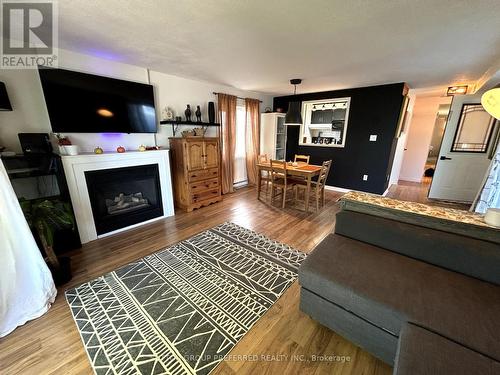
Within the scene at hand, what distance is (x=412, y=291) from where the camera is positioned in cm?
115

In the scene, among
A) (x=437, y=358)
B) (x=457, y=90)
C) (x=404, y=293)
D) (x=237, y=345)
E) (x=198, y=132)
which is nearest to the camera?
(x=437, y=358)

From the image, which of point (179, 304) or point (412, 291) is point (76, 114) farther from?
point (412, 291)

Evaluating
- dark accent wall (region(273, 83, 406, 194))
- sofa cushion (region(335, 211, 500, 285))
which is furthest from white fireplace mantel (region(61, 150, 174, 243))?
dark accent wall (region(273, 83, 406, 194))

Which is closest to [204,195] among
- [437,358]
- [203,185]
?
[203,185]

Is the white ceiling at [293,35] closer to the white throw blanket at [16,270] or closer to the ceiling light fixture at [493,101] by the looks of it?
the ceiling light fixture at [493,101]

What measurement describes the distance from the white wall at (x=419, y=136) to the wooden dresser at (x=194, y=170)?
5.53 m

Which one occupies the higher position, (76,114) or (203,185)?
(76,114)

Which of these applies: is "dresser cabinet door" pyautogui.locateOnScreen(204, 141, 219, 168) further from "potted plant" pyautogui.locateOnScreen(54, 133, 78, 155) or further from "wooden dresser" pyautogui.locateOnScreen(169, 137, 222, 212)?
"potted plant" pyautogui.locateOnScreen(54, 133, 78, 155)

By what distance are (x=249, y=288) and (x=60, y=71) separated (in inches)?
123

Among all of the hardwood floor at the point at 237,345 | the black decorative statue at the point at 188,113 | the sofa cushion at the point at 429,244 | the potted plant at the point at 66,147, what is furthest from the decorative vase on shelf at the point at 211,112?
the sofa cushion at the point at 429,244

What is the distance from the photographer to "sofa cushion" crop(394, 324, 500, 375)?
2.56 feet

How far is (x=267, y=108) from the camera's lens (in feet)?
17.7

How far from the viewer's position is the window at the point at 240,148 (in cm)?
469

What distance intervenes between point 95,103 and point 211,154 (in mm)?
1746
